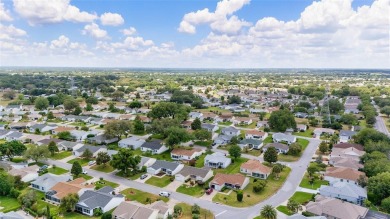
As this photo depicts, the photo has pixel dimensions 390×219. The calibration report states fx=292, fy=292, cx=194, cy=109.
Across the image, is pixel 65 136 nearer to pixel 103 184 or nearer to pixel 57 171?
pixel 57 171

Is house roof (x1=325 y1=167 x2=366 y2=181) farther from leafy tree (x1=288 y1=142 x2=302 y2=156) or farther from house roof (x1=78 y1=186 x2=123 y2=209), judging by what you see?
house roof (x1=78 y1=186 x2=123 y2=209)

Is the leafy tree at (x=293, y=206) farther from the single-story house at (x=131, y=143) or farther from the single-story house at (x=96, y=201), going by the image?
the single-story house at (x=131, y=143)

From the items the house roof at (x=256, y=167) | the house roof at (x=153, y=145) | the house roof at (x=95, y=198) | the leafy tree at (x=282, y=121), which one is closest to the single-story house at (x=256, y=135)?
the leafy tree at (x=282, y=121)

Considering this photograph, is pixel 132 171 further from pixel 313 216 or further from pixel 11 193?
pixel 313 216

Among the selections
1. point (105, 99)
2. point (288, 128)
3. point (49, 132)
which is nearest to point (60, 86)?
point (105, 99)

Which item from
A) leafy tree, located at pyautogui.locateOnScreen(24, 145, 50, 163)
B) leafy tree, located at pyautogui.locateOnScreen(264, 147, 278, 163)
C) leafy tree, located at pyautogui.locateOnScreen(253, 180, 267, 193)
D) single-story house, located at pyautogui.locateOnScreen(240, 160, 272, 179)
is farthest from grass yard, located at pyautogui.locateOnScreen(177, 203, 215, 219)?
leafy tree, located at pyautogui.locateOnScreen(24, 145, 50, 163)

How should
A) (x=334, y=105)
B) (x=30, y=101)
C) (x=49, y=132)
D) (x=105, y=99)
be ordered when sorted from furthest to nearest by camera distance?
1. (x=105, y=99)
2. (x=30, y=101)
3. (x=334, y=105)
4. (x=49, y=132)
